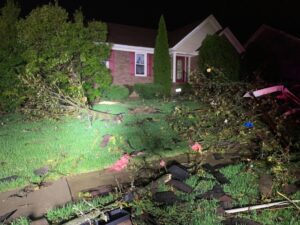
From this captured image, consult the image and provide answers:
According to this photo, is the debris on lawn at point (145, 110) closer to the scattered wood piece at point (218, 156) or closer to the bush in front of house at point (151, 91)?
the bush in front of house at point (151, 91)

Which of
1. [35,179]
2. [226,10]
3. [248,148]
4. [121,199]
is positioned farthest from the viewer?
[226,10]

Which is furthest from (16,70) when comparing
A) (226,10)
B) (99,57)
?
(226,10)

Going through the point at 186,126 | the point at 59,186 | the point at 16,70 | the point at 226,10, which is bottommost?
the point at 59,186

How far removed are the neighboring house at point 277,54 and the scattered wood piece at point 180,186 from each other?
16136 millimetres

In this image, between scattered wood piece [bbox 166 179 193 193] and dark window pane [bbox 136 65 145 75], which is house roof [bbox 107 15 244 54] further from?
scattered wood piece [bbox 166 179 193 193]

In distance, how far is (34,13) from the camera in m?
10.0

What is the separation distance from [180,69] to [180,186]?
17374mm

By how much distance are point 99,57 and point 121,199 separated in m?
8.29

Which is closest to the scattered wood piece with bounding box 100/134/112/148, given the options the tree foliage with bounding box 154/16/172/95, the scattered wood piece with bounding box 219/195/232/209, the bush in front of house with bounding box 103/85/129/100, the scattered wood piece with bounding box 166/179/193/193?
the scattered wood piece with bounding box 166/179/193/193

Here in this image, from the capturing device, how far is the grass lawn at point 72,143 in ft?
16.8

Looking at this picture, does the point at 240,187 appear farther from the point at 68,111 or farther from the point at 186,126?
the point at 68,111

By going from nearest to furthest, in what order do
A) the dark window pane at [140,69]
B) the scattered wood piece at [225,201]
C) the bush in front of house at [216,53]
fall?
1. the scattered wood piece at [225,201]
2. the bush in front of house at [216,53]
3. the dark window pane at [140,69]

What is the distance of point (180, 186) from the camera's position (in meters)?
4.05

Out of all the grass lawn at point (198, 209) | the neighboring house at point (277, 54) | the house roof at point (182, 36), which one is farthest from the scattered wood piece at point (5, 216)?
the neighboring house at point (277, 54)
